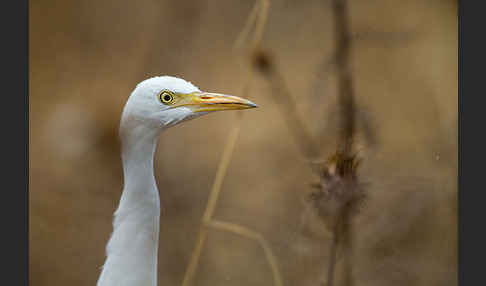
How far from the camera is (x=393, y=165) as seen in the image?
1575mm

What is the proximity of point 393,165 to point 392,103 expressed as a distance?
7.1 inches

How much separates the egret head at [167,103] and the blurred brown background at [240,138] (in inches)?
17.2

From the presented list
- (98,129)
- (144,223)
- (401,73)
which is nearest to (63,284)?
(98,129)

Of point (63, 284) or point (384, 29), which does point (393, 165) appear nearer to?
point (384, 29)

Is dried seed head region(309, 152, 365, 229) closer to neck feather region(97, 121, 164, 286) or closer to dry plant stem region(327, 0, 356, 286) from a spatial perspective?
dry plant stem region(327, 0, 356, 286)

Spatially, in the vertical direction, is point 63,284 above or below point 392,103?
below

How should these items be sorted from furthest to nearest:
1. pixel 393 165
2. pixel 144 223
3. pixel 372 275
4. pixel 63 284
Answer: pixel 393 165 < pixel 63 284 < pixel 372 275 < pixel 144 223

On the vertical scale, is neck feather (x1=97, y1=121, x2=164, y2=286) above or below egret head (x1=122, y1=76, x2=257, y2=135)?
below

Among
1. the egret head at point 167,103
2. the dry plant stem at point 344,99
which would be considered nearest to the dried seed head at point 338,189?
the dry plant stem at point 344,99

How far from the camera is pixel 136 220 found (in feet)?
2.41

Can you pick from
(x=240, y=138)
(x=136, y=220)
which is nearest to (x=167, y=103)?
(x=136, y=220)

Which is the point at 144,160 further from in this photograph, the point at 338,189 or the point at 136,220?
the point at 338,189

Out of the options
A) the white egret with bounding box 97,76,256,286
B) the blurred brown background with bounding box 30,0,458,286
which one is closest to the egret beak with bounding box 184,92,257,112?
the white egret with bounding box 97,76,256,286

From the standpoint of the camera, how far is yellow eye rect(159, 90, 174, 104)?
0.71m
